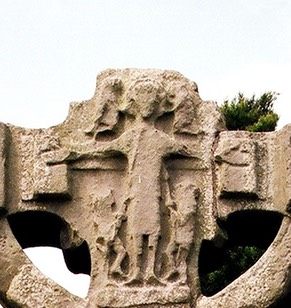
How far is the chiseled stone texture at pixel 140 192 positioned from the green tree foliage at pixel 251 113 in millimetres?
3403

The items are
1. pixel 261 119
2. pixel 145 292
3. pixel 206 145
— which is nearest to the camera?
pixel 145 292

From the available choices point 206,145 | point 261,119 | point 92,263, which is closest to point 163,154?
point 206,145

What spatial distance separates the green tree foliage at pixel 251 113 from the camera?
10.7 metres

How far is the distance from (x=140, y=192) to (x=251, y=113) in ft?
13.7

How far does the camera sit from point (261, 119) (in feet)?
35.2

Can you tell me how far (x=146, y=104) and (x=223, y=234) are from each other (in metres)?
0.96

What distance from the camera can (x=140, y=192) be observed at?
7.01m

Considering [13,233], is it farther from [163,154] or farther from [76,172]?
[163,154]

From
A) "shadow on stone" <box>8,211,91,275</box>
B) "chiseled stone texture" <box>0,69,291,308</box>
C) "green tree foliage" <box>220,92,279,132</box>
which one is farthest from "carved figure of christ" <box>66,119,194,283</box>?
"green tree foliage" <box>220,92,279,132</box>

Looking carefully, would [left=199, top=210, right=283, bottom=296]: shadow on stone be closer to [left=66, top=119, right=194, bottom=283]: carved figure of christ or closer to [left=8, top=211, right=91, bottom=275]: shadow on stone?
[left=66, top=119, right=194, bottom=283]: carved figure of christ

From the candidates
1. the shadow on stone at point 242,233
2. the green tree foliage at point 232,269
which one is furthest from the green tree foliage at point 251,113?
the shadow on stone at point 242,233

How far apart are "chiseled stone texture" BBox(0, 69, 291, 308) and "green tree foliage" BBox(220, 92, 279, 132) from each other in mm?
3403

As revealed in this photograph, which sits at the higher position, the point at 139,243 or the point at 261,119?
the point at 261,119

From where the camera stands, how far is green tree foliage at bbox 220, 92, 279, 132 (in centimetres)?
1070
